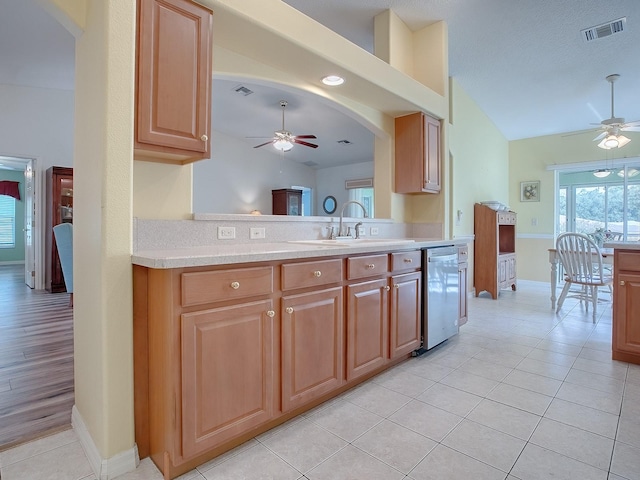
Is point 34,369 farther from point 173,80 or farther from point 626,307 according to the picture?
point 626,307

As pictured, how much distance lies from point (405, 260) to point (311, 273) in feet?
3.06

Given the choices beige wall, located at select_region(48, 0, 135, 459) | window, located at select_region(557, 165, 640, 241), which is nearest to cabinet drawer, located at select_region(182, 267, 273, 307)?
beige wall, located at select_region(48, 0, 135, 459)

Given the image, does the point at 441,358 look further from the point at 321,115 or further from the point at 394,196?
the point at 321,115

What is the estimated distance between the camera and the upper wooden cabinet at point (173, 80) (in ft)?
5.29

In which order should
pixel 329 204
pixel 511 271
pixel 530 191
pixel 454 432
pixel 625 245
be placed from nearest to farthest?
pixel 454 432 → pixel 625 245 → pixel 511 271 → pixel 530 191 → pixel 329 204

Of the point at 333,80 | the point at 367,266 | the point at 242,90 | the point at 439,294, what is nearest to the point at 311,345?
the point at 367,266

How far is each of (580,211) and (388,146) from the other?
4780mm

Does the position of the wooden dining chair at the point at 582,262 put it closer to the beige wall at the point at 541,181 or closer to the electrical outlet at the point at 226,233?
the beige wall at the point at 541,181

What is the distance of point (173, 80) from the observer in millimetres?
1697

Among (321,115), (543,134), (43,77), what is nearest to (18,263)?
(43,77)

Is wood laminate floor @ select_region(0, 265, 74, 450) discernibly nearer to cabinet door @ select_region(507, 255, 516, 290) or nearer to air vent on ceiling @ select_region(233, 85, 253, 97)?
air vent on ceiling @ select_region(233, 85, 253, 97)

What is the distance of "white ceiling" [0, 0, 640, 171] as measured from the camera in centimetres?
331

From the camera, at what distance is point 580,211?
6.32 meters

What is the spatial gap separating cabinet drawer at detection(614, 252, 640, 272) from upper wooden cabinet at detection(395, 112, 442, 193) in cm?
154
